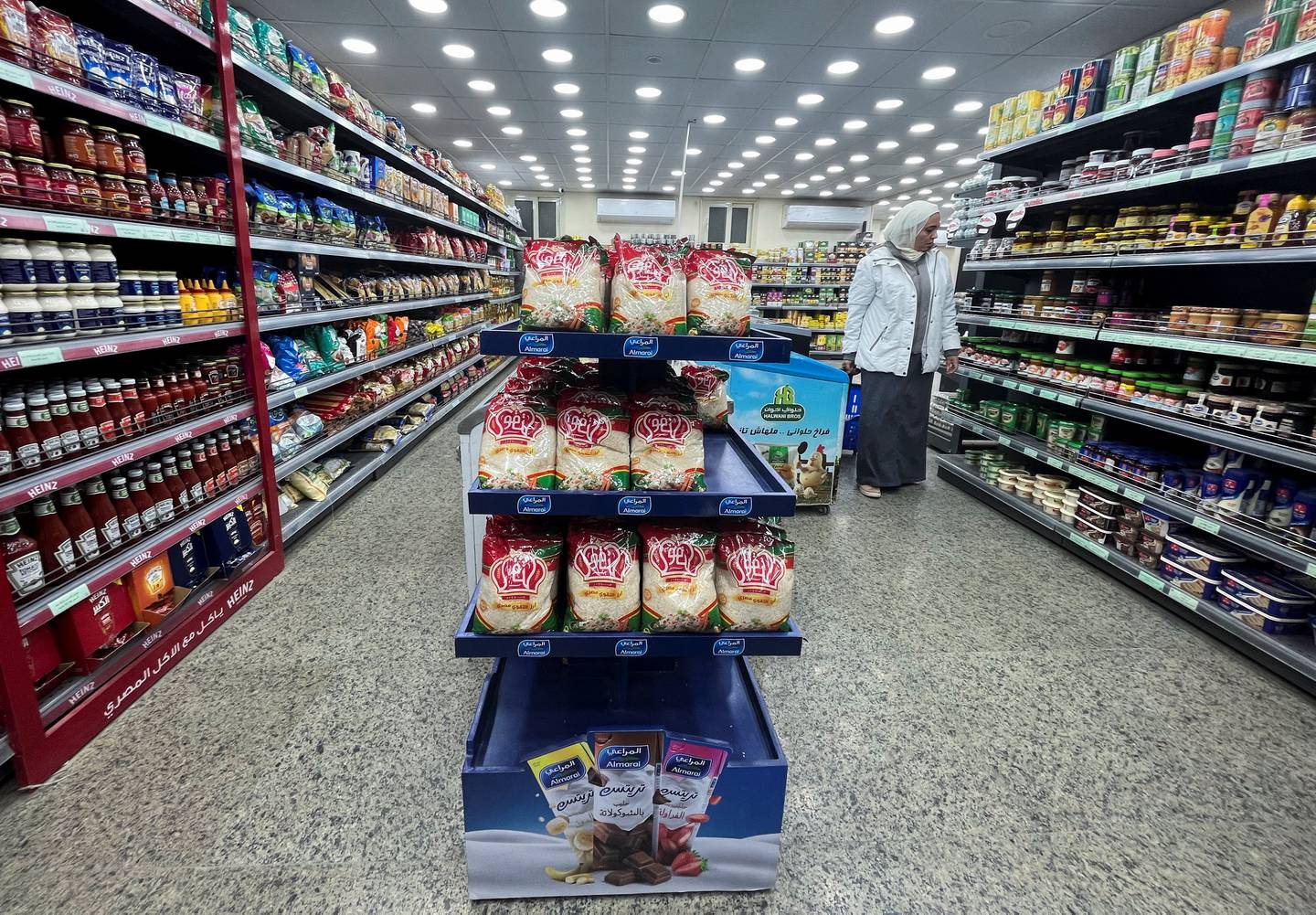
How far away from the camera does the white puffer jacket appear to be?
403 centimetres

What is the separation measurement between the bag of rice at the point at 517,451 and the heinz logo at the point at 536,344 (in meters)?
0.19

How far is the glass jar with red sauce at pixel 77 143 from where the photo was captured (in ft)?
6.19

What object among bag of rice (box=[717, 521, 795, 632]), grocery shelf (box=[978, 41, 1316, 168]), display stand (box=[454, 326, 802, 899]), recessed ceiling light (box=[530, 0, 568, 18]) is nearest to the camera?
display stand (box=[454, 326, 802, 899])

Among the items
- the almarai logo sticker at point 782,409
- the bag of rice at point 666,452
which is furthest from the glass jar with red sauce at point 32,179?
the almarai logo sticker at point 782,409

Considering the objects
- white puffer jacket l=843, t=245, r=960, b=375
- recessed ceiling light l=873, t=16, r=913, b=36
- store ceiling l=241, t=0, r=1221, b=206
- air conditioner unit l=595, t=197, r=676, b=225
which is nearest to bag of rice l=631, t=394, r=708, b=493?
white puffer jacket l=843, t=245, r=960, b=375

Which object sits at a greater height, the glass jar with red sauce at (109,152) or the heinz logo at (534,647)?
the glass jar with red sauce at (109,152)

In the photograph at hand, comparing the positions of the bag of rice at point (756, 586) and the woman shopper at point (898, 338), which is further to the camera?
the woman shopper at point (898, 338)

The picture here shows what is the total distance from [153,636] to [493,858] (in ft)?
5.43

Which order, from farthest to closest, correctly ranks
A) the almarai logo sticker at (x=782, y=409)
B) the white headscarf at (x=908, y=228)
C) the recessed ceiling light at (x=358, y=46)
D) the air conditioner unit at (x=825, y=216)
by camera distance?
1. the air conditioner unit at (x=825, y=216)
2. the recessed ceiling light at (x=358, y=46)
3. the white headscarf at (x=908, y=228)
4. the almarai logo sticker at (x=782, y=409)

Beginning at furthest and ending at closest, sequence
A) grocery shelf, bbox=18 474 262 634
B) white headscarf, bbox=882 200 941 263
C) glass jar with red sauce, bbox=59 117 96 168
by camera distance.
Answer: white headscarf, bbox=882 200 941 263 → glass jar with red sauce, bbox=59 117 96 168 → grocery shelf, bbox=18 474 262 634

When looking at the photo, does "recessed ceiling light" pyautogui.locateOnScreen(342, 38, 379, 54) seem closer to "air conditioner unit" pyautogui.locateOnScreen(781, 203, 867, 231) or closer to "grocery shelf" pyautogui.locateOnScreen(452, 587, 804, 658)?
"grocery shelf" pyautogui.locateOnScreen(452, 587, 804, 658)

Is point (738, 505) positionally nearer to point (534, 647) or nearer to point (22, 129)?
point (534, 647)

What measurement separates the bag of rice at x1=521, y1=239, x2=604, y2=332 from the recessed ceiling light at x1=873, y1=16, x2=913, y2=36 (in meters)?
4.90

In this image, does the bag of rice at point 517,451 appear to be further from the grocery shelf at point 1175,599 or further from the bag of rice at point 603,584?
the grocery shelf at point 1175,599
